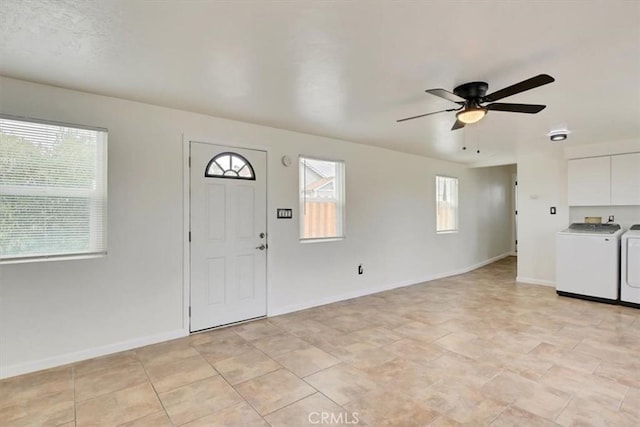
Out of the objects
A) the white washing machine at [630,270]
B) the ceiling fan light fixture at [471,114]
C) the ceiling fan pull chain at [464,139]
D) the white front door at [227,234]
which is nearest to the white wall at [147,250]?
the white front door at [227,234]

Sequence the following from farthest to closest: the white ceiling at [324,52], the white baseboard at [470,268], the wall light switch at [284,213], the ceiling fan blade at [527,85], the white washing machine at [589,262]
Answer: the white baseboard at [470,268], the white washing machine at [589,262], the wall light switch at [284,213], the ceiling fan blade at [527,85], the white ceiling at [324,52]

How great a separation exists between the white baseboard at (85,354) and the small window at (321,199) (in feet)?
6.55

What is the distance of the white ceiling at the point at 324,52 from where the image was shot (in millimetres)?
1717

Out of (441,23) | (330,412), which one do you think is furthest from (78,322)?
(441,23)

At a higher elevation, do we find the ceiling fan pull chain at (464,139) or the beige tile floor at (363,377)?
the ceiling fan pull chain at (464,139)

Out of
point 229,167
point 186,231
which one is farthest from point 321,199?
point 186,231

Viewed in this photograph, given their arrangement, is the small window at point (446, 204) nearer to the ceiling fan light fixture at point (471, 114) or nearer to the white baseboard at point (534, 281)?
the white baseboard at point (534, 281)

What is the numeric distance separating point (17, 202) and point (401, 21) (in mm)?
3206

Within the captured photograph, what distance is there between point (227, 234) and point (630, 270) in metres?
5.41

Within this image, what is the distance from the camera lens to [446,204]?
6680mm

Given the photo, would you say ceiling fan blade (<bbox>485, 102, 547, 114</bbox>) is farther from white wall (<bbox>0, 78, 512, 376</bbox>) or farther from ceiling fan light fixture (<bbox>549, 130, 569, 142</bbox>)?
white wall (<bbox>0, 78, 512, 376</bbox>)

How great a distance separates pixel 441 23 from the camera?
1.82 m

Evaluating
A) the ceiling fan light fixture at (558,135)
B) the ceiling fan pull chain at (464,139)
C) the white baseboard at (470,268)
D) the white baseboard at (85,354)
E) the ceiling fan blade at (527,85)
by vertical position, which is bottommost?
the white baseboard at (85,354)

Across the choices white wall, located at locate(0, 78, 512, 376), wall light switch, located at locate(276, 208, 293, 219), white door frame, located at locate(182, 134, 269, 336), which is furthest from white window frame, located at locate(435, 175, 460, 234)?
white door frame, located at locate(182, 134, 269, 336)
